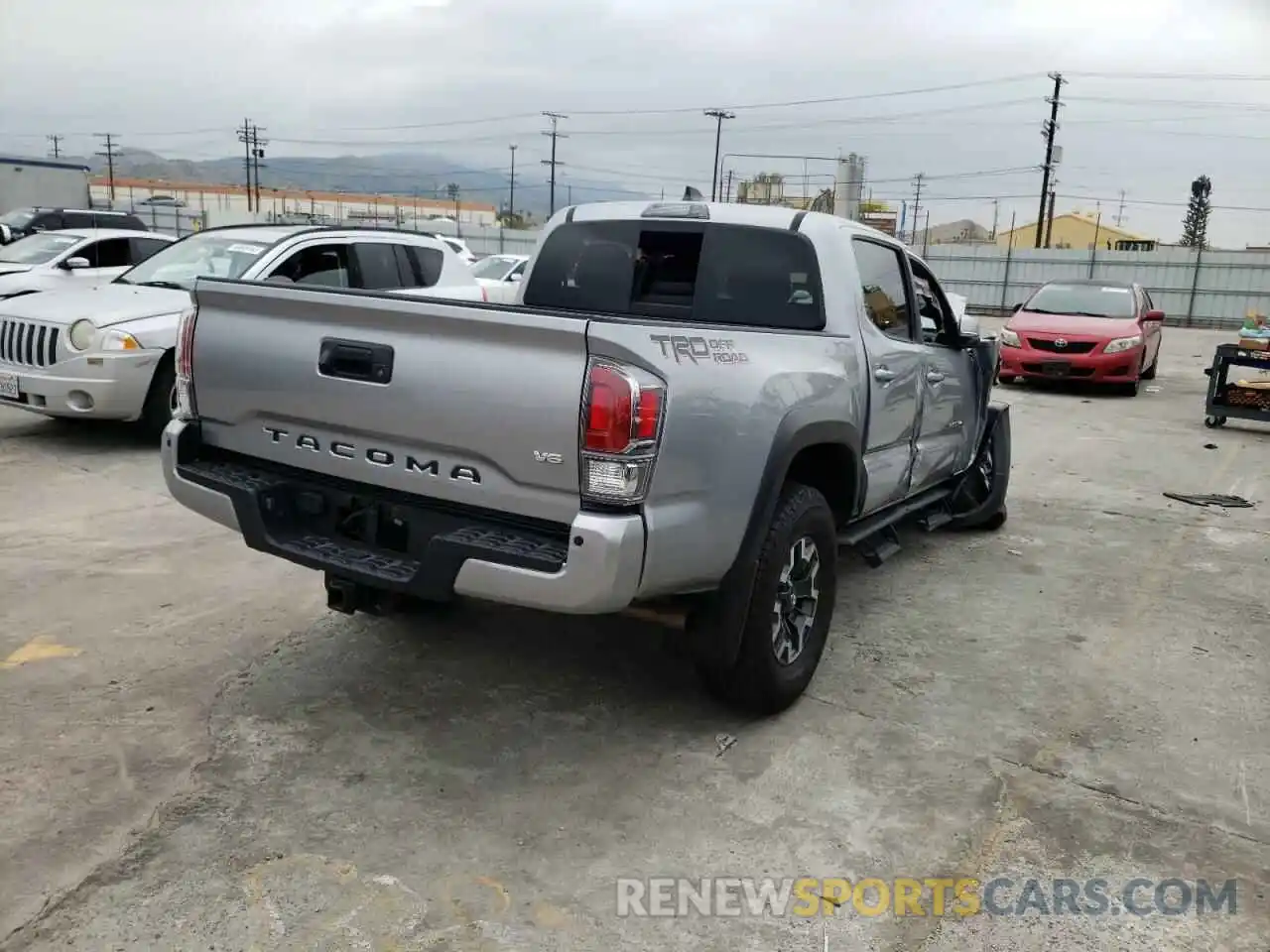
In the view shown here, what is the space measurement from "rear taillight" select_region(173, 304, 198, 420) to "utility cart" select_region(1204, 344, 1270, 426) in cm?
1024

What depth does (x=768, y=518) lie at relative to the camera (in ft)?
11.6

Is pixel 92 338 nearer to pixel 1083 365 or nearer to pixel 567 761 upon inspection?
pixel 567 761

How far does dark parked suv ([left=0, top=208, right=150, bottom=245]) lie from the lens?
Answer: 17.9 meters

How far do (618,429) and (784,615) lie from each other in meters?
1.28

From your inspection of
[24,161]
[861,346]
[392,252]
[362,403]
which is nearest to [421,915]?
[362,403]

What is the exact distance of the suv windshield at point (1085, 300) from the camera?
574 inches

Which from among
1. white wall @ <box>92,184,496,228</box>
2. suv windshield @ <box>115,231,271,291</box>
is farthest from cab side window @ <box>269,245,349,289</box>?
white wall @ <box>92,184,496,228</box>

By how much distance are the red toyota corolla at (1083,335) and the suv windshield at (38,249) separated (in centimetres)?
1227

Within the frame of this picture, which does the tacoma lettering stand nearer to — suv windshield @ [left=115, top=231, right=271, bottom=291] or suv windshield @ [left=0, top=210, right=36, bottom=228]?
suv windshield @ [left=115, top=231, right=271, bottom=291]

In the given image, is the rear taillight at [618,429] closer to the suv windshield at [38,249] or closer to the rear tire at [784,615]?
the rear tire at [784,615]

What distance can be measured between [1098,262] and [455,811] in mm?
38497

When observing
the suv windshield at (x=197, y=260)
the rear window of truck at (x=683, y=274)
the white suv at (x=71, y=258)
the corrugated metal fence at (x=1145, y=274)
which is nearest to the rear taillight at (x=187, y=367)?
the rear window of truck at (x=683, y=274)

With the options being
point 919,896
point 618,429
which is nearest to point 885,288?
point 618,429

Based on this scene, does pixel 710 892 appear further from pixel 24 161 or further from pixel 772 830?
pixel 24 161
